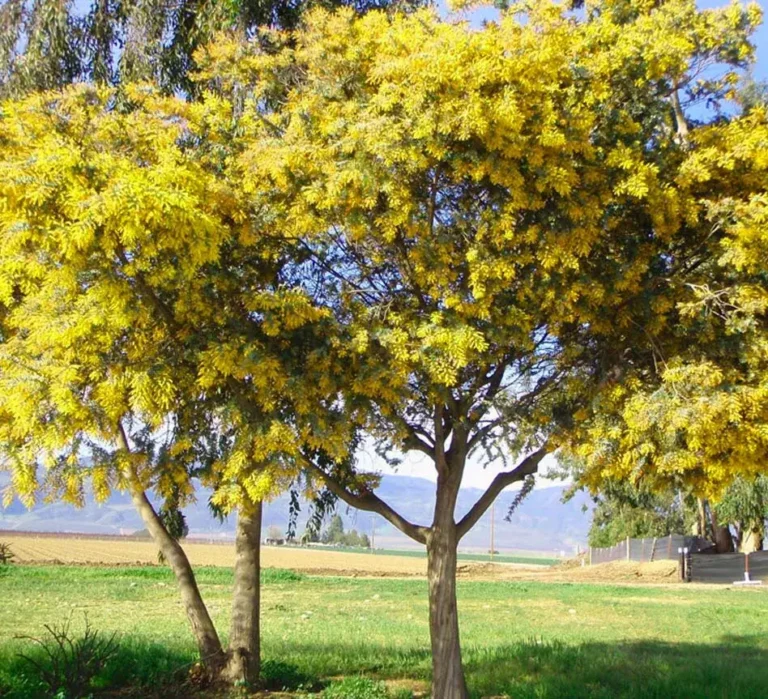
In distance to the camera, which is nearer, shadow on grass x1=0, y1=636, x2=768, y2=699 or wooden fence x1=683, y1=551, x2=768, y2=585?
shadow on grass x1=0, y1=636, x2=768, y2=699

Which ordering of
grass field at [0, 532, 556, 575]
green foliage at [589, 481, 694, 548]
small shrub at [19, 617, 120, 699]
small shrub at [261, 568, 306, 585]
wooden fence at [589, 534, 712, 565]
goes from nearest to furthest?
small shrub at [19, 617, 120, 699], small shrub at [261, 568, 306, 585], wooden fence at [589, 534, 712, 565], grass field at [0, 532, 556, 575], green foliage at [589, 481, 694, 548]

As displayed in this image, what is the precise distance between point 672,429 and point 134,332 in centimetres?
447

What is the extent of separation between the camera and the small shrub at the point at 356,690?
368 inches

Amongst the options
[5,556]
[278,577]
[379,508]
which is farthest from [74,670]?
[5,556]

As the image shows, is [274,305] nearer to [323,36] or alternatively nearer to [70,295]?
[70,295]

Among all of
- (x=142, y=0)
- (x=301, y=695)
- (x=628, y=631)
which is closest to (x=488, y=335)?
(x=301, y=695)

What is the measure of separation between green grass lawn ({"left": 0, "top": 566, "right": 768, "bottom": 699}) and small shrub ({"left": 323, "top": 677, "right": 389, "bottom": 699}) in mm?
969

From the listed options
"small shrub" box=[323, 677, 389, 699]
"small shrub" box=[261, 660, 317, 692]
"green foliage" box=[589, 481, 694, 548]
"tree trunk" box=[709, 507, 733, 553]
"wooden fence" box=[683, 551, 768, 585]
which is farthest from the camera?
"green foliage" box=[589, 481, 694, 548]

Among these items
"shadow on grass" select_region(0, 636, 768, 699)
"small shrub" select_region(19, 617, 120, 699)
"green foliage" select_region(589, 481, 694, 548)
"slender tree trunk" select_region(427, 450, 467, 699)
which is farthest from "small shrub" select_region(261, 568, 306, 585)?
"slender tree trunk" select_region(427, 450, 467, 699)

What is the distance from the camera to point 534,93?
743 cm

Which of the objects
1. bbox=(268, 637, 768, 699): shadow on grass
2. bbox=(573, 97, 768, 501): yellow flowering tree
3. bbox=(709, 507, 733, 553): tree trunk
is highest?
bbox=(573, 97, 768, 501): yellow flowering tree

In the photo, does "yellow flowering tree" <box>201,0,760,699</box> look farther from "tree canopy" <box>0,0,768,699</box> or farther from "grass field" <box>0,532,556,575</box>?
"grass field" <box>0,532,556,575</box>

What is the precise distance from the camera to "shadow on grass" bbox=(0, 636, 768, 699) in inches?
389

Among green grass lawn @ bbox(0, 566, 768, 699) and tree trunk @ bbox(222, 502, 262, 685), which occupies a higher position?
tree trunk @ bbox(222, 502, 262, 685)
